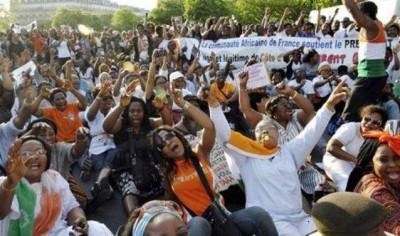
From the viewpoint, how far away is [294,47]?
10.6 meters

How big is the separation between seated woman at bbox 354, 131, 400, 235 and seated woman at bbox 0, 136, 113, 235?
1.71 meters

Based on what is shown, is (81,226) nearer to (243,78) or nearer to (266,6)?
(243,78)

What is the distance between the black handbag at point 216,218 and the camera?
335 cm

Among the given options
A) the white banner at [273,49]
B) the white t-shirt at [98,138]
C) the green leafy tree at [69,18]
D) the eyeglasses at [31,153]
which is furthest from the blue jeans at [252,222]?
the green leafy tree at [69,18]

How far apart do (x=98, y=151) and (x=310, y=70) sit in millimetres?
4868

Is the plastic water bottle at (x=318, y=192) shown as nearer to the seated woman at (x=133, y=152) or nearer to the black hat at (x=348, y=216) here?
the seated woman at (x=133, y=152)

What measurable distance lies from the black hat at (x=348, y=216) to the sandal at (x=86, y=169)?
14.8 ft

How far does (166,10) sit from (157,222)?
1714 inches

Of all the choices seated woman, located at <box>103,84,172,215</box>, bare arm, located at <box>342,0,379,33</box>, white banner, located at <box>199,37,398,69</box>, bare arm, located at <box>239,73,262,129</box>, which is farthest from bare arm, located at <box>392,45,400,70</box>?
seated woman, located at <box>103,84,172,215</box>

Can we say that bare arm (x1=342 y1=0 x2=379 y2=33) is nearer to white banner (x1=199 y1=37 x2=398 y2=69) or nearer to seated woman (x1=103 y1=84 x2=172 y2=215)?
seated woman (x1=103 y1=84 x2=172 y2=215)

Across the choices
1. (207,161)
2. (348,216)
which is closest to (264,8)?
(207,161)

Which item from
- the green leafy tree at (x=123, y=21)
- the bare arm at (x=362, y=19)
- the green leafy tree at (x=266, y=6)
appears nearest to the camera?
the bare arm at (x=362, y=19)

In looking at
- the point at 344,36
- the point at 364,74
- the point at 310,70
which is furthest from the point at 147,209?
the point at 344,36

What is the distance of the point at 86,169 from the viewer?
18.9 feet
